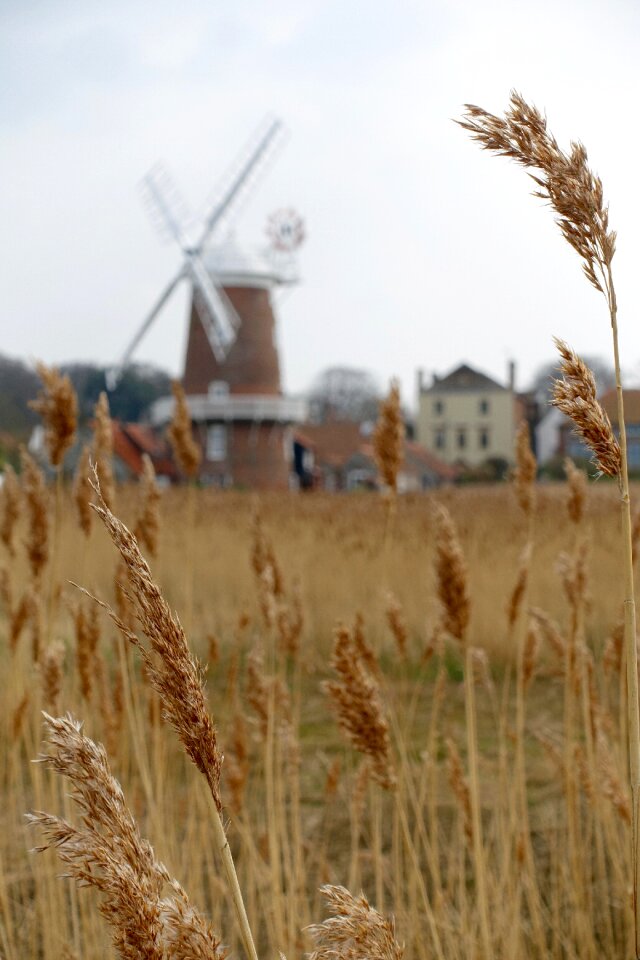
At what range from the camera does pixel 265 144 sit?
32625mm

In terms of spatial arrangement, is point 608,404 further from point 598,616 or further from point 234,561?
point 234,561

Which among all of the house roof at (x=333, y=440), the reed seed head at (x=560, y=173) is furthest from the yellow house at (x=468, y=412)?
the reed seed head at (x=560, y=173)

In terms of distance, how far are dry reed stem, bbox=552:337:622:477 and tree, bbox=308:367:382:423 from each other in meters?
53.9

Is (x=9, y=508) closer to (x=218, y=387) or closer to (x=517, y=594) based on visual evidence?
(x=517, y=594)

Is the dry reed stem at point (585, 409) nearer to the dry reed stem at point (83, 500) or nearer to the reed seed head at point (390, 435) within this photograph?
the reed seed head at point (390, 435)

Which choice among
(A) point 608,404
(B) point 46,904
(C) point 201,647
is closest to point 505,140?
(A) point 608,404

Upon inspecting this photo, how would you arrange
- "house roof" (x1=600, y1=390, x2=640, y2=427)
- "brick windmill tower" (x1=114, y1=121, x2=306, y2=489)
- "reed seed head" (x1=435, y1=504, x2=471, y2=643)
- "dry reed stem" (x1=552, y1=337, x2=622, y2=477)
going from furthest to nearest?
"brick windmill tower" (x1=114, y1=121, x2=306, y2=489), "house roof" (x1=600, y1=390, x2=640, y2=427), "reed seed head" (x1=435, y1=504, x2=471, y2=643), "dry reed stem" (x1=552, y1=337, x2=622, y2=477)

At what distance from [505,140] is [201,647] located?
6.45m

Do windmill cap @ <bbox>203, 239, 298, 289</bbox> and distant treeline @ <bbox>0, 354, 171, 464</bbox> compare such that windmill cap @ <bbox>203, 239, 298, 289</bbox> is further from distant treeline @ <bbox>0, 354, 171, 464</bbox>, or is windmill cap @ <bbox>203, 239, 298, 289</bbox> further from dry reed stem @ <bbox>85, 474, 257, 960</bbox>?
dry reed stem @ <bbox>85, 474, 257, 960</bbox>

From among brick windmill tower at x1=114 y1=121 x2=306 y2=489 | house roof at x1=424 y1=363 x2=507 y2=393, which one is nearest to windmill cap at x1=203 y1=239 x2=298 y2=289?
brick windmill tower at x1=114 y1=121 x2=306 y2=489

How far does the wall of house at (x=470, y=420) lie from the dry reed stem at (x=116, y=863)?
50.6 metres

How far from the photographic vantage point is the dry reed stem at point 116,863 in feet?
2.21

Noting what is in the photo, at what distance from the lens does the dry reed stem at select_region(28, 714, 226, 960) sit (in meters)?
0.67

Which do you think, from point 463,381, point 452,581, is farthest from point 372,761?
point 463,381
